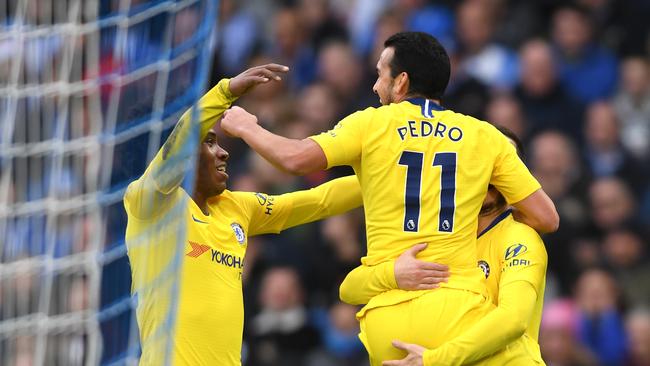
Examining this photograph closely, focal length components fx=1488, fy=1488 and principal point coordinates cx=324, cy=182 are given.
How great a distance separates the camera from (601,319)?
10.5 metres

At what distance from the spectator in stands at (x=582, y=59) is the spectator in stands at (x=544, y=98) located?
0.12m

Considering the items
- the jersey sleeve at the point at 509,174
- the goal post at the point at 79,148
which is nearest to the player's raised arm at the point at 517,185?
the jersey sleeve at the point at 509,174

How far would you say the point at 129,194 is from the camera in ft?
20.4

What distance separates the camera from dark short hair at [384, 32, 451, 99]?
637 cm

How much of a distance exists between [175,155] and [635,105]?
6124 mm

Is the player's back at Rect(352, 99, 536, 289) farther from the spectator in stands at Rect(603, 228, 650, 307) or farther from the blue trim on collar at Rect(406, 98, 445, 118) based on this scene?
the spectator in stands at Rect(603, 228, 650, 307)

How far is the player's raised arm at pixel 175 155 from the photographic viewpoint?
238 inches

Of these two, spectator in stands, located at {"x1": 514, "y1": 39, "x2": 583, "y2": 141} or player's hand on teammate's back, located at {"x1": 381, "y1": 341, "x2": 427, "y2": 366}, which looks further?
spectator in stands, located at {"x1": 514, "y1": 39, "x2": 583, "y2": 141}

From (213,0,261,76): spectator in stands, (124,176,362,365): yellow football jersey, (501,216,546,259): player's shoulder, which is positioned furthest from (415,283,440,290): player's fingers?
(213,0,261,76): spectator in stands

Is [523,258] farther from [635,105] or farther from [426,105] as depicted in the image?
[635,105]

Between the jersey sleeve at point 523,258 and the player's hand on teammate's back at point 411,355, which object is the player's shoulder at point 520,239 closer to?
the jersey sleeve at point 523,258

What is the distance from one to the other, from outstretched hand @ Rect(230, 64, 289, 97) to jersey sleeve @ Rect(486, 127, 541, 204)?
0.97 meters

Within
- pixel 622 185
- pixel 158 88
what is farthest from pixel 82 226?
pixel 622 185

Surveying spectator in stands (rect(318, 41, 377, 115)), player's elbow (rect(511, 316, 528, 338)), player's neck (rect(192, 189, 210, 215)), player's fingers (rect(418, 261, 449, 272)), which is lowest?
spectator in stands (rect(318, 41, 377, 115))
